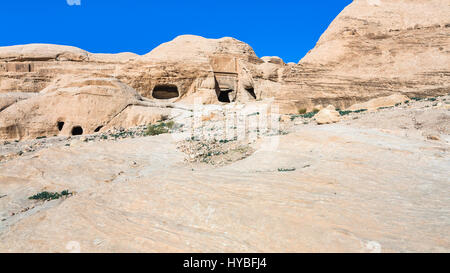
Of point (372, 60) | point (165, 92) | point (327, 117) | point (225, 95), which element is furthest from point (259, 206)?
point (225, 95)

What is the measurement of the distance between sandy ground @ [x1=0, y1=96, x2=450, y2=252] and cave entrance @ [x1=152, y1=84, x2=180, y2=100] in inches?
778

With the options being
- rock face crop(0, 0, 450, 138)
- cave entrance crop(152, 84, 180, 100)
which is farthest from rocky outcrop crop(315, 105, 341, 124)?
cave entrance crop(152, 84, 180, 100)

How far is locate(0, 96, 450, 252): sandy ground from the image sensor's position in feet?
9.39

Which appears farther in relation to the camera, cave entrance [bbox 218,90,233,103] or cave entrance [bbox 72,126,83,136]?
cave entrance [bbox 218,90,233,103]

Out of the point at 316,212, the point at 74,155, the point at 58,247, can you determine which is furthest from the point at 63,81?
the point at 316,212

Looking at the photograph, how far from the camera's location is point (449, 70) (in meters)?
13.6

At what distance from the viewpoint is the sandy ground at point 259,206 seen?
113 inches

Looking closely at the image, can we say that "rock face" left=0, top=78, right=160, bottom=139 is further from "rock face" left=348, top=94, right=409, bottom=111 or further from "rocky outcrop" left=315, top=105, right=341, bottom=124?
"rock face" left=348, top=94, right=409, bottom=111

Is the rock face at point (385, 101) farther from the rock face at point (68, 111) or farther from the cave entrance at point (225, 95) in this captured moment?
the cave entrance at point (225, 95)

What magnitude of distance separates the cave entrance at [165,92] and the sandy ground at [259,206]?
19.8 metres

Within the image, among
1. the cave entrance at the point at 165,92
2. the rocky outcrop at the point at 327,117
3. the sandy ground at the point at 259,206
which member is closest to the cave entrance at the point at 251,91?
the cave entrance at the point at 165,92

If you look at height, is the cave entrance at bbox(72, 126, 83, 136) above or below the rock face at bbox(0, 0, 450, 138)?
below

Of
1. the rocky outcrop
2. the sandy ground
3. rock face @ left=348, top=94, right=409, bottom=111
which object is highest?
rock face @ left=348, top=94, right=409, bottom=111
